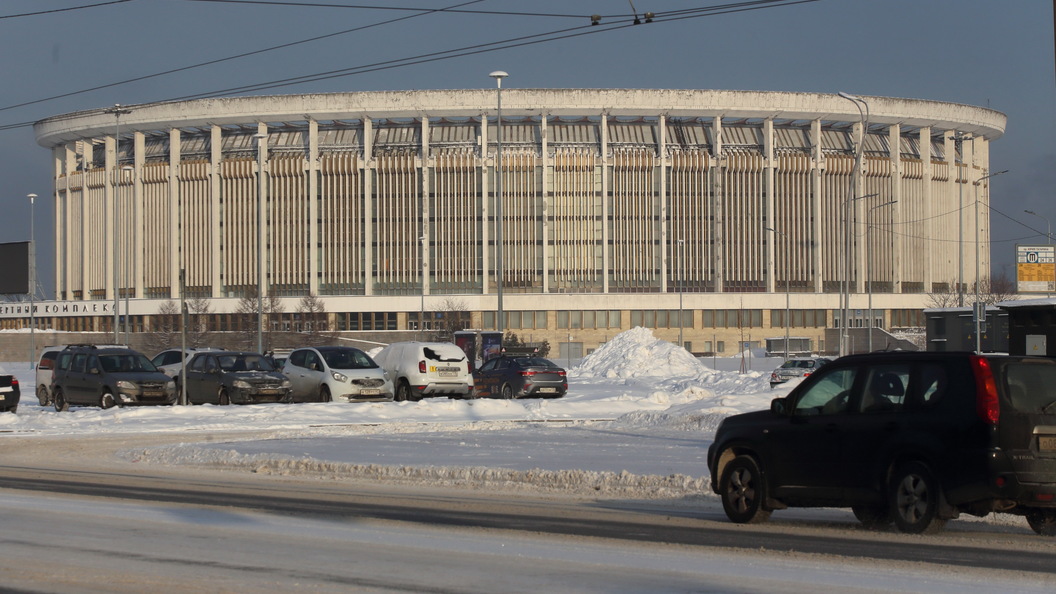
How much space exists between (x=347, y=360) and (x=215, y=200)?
7185 centimetres

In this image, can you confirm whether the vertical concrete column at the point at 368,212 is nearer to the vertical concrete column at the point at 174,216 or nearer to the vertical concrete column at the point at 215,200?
the vertical concrete column at the point at 215,200

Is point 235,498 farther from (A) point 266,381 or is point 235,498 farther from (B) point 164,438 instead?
(A) point 266,381

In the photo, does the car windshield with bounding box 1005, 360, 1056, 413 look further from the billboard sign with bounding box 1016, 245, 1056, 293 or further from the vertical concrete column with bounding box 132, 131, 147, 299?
the vertical concrete column with bounding box 132, 131, 147, 299

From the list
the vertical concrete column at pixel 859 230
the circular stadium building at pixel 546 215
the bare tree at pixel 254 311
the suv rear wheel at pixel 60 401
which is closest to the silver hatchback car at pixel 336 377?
the suv rear wheel at pixel 60 401

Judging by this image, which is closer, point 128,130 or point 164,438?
point 164,438

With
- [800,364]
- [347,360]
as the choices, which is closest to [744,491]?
[347,360]

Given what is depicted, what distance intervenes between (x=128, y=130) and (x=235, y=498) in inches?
3731

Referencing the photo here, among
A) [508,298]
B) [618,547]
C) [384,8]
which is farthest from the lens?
[508,298]

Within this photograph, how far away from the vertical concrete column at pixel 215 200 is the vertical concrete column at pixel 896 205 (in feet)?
185

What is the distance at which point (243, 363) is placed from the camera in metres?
34.4

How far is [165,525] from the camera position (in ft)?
40.8

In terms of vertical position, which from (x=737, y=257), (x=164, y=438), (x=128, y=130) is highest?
(x=128, y=130)

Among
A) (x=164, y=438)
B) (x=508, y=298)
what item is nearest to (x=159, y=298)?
(x=508, y=298)

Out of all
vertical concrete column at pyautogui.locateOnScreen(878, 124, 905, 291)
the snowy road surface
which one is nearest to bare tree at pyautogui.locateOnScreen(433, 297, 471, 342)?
vertical concrete column at pyautogui.locateOnScreen(878, 124, 905, 291)
